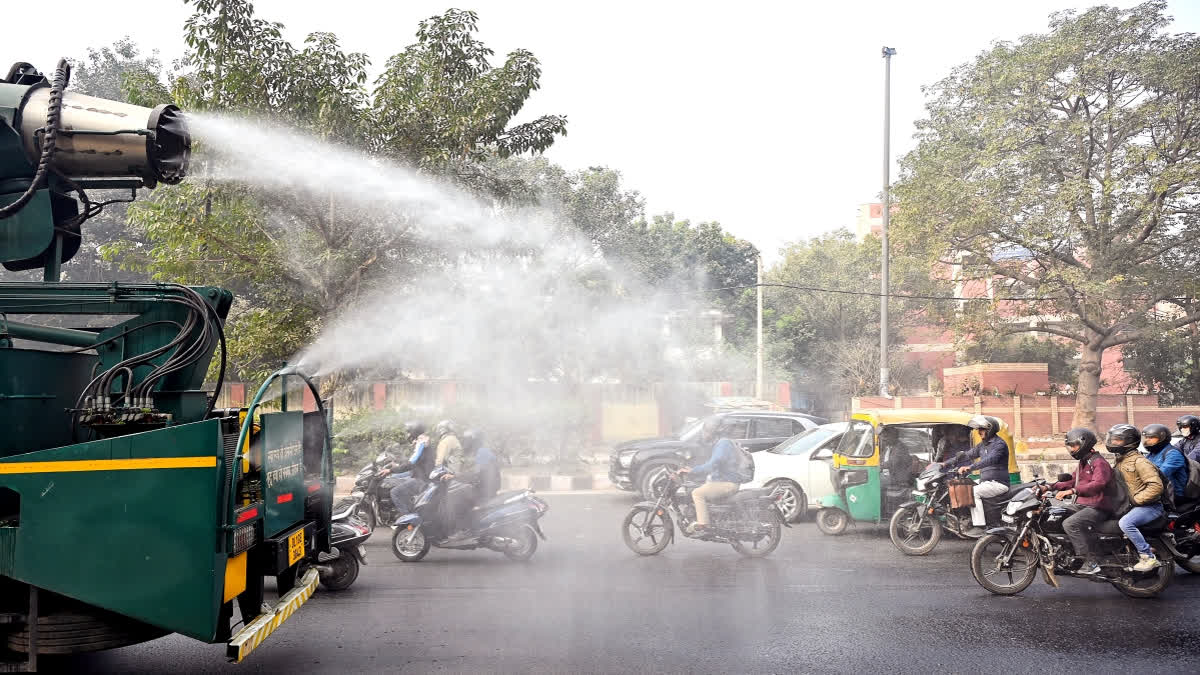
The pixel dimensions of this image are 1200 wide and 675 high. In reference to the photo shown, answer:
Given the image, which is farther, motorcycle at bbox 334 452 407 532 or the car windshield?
the car windshield

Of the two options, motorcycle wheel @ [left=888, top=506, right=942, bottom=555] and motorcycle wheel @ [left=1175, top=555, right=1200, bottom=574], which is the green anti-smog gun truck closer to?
motorcycle wheel @ [left=888, top=506, right=942, bottom=555]

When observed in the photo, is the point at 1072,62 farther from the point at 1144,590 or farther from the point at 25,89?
the point at 25,89

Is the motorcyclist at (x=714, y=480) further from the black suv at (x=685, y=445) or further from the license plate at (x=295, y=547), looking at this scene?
the license plate at (x=295, y=547)

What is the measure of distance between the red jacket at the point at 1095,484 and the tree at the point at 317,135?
9.78 meters

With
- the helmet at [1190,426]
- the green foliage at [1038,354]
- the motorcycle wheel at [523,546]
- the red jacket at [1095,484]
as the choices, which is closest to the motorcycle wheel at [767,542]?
the motorcycle wheel at [523,546]

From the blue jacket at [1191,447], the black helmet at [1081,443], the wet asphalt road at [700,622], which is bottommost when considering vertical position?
the wet asphalt road at [700,622]

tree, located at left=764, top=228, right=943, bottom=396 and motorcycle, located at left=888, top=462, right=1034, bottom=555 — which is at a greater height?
tree, located at left=764, top=228, right=943, bottom=396

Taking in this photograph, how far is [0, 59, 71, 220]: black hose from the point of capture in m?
4.94

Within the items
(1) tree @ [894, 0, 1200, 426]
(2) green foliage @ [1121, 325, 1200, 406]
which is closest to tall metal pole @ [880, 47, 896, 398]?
(1) tree @ [894, 0, 1200, 426]

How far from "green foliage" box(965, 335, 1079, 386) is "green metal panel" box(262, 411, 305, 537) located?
27724mm

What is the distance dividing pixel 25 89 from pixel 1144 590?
30.8 feet

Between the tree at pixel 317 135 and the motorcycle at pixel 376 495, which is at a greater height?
the tree at pixel 317 135

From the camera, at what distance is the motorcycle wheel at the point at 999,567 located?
25.6ft

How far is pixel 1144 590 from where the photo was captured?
7621 mm
